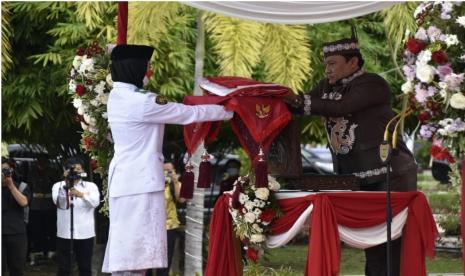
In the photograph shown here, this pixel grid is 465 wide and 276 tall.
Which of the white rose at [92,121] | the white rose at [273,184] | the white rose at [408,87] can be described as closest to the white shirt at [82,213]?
the white rose at [92,121]

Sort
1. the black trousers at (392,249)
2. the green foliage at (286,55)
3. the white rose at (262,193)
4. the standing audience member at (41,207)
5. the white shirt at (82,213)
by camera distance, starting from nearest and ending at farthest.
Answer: the white rose at (262,193), the black trousers at (392,249), the white shirt at (82,213), the green foliage at (286,55), the standing audience member at (41,207)

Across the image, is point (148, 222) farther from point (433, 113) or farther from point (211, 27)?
point (211, 27)

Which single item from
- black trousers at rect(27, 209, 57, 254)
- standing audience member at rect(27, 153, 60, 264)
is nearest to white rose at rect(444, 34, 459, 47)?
standing audience member at rect(27, 153, 60, 264)

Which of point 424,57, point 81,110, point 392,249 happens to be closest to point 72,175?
point 81,110

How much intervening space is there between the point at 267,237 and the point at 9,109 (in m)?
8.69

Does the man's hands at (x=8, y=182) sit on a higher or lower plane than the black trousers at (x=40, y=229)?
higher

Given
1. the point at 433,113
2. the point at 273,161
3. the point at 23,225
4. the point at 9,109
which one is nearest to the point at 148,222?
the point at 273,161

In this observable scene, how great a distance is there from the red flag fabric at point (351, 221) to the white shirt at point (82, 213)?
5.24m

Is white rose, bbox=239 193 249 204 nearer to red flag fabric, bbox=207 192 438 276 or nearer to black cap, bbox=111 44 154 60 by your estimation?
red flag fabric, bbox=207 192 438 276

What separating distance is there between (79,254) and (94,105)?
15.1ft

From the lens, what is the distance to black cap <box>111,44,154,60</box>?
7.64 m

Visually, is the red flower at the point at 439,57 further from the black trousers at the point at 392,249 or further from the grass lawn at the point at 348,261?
the grass lawn at the point at 348,261

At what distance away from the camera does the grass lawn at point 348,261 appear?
54.1ft

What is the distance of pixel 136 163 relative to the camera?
7688 millimetres
